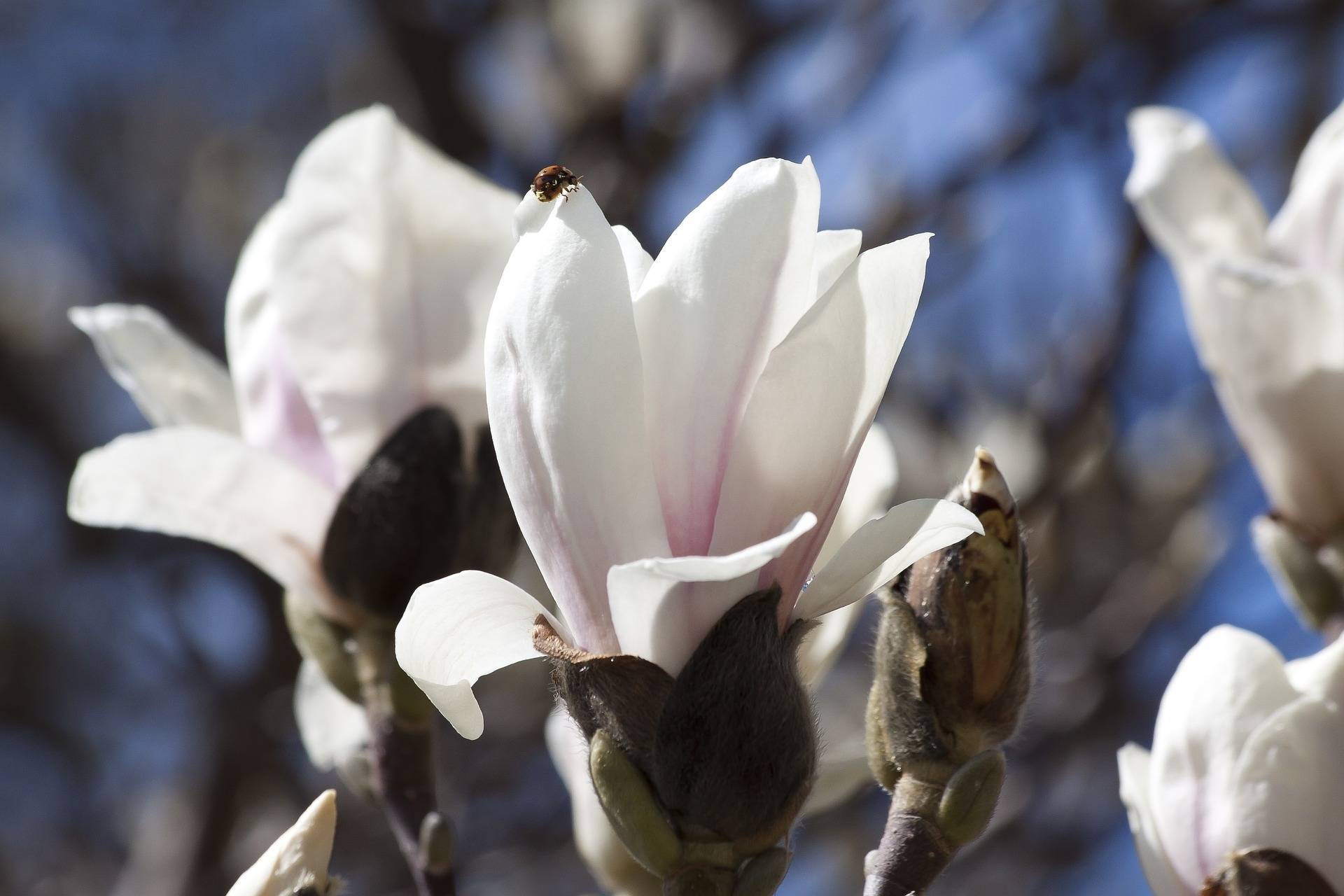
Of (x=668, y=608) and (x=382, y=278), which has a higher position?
(x=382, y=278)

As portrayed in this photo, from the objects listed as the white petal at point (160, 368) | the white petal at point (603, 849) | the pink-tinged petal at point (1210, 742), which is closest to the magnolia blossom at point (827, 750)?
the white petal at point (603, 849)

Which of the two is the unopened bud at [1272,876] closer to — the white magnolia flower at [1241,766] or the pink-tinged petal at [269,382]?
the white magnolia flower at [1241,766]

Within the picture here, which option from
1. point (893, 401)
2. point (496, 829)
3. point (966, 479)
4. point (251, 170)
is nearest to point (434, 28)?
point (251, 170)

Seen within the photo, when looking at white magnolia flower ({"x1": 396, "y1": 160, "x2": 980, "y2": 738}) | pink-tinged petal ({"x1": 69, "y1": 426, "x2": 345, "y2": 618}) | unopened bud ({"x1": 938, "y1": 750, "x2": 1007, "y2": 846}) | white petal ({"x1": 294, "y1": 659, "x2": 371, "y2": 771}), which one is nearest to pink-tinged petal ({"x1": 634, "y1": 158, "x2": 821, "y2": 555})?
white magnolia flower ({"x1": 396, "y1": 160, "x2": 980, "y2": 738})

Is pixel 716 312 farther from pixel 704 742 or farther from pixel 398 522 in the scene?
pixel 398 522

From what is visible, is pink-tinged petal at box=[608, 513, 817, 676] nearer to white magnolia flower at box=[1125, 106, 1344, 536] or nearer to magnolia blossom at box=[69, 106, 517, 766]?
magnolia blossom at box=[69, 106, 517, 766]

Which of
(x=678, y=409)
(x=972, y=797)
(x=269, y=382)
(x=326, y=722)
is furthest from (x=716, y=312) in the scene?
(x=326, y=722)
